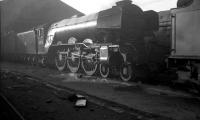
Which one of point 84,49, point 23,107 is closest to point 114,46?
point 84,49

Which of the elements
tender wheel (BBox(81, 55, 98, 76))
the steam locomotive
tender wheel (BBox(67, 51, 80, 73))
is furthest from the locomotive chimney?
tender wheel (BBox(67, 51, 80, 73))

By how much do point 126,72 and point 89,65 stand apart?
268cm

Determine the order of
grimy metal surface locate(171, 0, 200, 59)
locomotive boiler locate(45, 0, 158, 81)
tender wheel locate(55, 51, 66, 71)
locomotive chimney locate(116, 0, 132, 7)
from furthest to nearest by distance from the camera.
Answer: tender wheel locate(55, 51, 66, 71) → locomotive chimney locate(116, 0, 132, 7) → locomotive boiler locate(45, 0, 158, 81) → grimy metal surface locate(171, 0, 200, 59)

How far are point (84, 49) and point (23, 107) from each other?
6429 mm

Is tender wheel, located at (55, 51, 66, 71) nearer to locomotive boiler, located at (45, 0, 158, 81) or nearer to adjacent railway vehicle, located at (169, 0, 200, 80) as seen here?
locomotive boiler, located at (45, 0, 158, 81)

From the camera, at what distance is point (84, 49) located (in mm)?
11859

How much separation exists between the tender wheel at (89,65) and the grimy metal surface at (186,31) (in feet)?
15.9

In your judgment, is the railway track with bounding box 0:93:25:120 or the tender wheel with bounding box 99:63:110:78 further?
the tender wheel with bounding box 99:63:110:78

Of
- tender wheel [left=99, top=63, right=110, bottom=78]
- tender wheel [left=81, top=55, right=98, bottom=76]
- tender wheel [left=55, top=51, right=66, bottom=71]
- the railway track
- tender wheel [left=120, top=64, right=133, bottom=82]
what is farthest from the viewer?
tender wheel [left=55, top=51, right=66, bottom=71]

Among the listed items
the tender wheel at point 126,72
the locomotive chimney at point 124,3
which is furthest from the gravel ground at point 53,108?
the locomotive chimney at point 124,3

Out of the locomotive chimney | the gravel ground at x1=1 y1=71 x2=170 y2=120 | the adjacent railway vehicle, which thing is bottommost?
the gravel ground at x1=1 y1=71 x2=170 y2=120

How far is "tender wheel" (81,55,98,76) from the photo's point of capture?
37.0 ft

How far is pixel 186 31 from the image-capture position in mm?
6418

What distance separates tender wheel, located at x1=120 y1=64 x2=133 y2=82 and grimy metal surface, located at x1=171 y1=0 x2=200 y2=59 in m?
2.76
